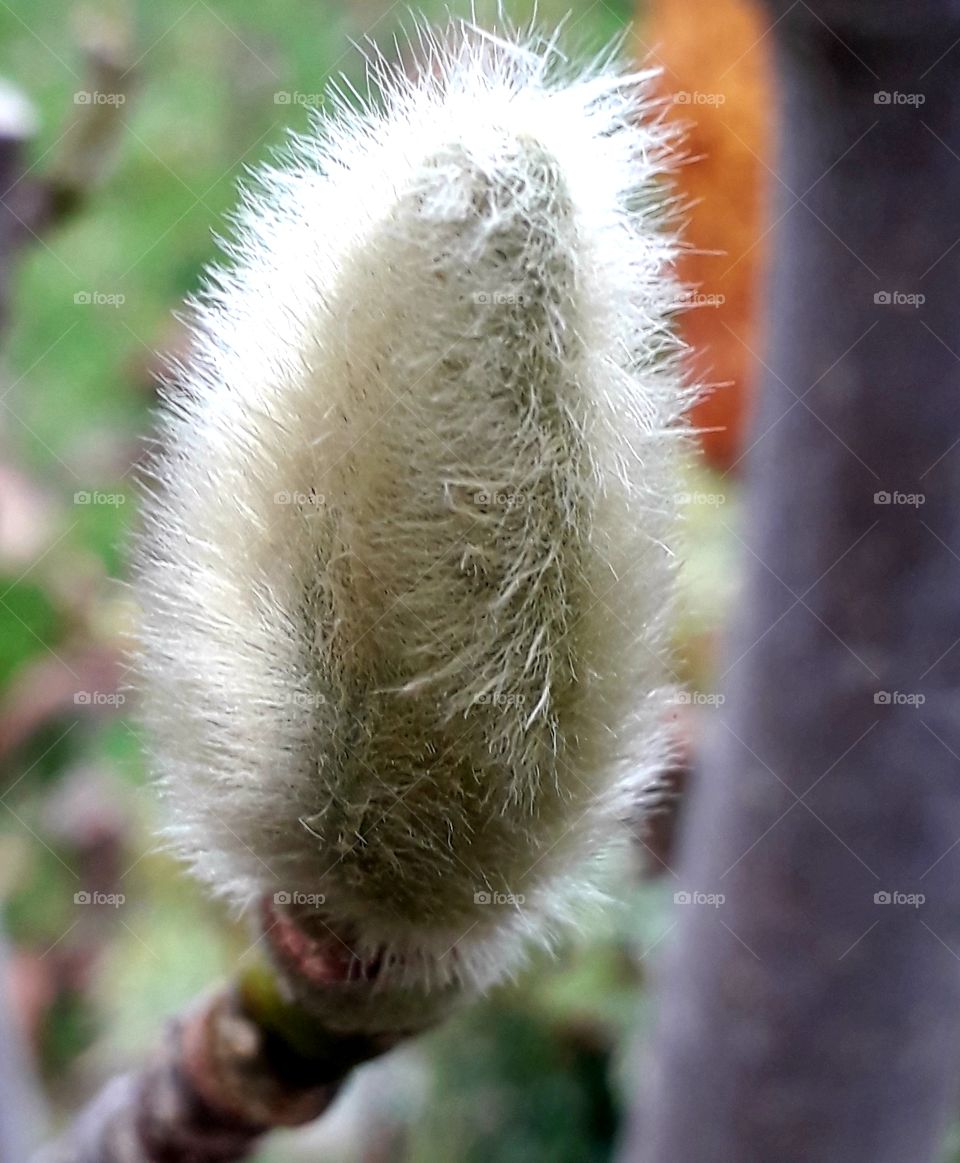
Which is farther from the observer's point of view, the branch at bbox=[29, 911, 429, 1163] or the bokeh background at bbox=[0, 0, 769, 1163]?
the bokeh background at bbox=[0, 0, 769, 1163]

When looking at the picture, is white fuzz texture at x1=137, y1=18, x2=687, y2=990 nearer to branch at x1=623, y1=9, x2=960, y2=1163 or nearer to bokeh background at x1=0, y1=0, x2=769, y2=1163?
branch at x1=623, y1=9, x2=960, y2=1163

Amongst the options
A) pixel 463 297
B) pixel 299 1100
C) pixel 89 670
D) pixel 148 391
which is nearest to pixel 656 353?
pixel 463 297

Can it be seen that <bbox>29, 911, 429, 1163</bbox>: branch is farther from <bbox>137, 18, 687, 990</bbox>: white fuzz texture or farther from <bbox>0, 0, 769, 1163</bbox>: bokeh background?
<bbox>0, 0, 769, 1163</bbox>: bokeh background

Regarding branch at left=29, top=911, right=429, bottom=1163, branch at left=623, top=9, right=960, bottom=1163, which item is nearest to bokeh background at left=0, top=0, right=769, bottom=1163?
branch at left=623, top=9, right=960, bottom=1163

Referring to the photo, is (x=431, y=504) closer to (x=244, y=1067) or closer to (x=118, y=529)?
(x=244, y=1067)

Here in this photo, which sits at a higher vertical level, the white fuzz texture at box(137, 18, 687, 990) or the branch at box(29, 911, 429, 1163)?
the white fuzz texture at box(137, 18, 687, 990)

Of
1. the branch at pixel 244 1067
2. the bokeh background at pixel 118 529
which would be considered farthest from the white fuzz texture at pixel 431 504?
the bokeh background at pixel 118 529

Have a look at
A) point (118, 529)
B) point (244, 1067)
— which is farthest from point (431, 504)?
point (118, 529)
